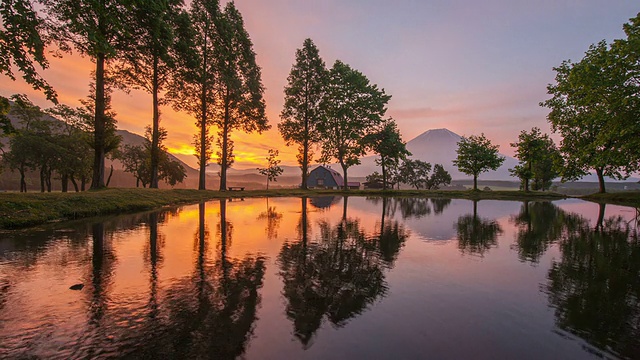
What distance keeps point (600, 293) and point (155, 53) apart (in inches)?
1253

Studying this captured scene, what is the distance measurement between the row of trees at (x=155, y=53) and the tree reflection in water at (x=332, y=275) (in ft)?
46.7

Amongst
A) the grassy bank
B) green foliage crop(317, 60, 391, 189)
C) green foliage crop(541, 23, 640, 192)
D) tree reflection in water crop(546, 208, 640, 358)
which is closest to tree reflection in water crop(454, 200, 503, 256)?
tree reflection in water crop(546, 208, 640, 358)

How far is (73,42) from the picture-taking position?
2077cm

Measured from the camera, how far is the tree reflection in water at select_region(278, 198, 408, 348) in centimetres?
436

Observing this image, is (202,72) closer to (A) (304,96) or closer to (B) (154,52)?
(B) (154,52)

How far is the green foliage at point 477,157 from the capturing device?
55969 mm

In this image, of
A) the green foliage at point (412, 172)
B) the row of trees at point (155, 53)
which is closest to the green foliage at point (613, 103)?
the row of trees at point (155, 53)

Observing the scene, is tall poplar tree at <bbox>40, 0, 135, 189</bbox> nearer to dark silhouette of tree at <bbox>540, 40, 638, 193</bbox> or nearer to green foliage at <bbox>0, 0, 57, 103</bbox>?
green foliage at <bbox>0, 0, 57, 103</bbox>

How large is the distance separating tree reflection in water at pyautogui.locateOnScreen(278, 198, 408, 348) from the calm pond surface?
4 centimetres

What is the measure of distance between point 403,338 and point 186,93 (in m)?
36.4

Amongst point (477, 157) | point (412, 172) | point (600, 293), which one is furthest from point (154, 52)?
point (412, 172)

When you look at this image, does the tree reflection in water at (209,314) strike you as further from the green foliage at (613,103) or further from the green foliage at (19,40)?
the green foliage at (613,103)

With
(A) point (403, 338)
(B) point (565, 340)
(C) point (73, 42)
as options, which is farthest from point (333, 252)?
(C) point (73, 42)

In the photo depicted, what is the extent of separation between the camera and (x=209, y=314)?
4.20m
